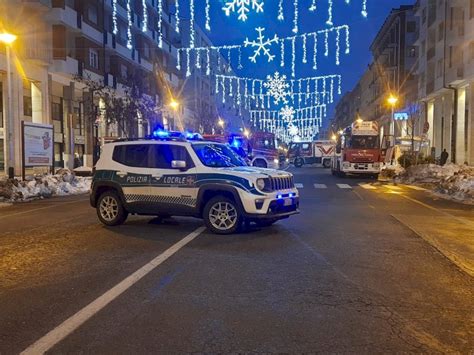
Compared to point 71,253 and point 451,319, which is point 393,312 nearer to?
point 451,319

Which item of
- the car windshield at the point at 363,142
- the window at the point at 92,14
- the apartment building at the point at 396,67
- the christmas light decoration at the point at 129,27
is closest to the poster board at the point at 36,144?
the window at the point at 92,14

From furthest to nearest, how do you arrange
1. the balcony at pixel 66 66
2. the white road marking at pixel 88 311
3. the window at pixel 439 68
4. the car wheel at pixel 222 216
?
the window at pixel 439 68, the balcony at pixel 66 66, the car wheel at pixel 222 216, the white road marking at pixel 88 311

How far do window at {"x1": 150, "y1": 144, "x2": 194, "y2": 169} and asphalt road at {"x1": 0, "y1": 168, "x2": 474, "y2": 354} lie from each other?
4.46ft

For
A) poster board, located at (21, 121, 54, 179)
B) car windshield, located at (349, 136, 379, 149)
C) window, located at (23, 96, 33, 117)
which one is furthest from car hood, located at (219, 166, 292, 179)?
window, located at (23, 96, 33, 117)

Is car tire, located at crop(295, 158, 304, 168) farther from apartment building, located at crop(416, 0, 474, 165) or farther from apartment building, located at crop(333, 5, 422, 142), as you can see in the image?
apartment building, located at crop(416, 0, 474, 165)

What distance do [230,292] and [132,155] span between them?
5.85 m

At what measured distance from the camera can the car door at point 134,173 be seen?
439 inches

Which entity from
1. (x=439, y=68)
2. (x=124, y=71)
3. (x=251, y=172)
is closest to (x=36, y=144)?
(x=251, y=172)

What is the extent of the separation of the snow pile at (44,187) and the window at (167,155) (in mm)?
9806

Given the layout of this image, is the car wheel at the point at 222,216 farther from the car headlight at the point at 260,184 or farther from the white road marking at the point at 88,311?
the white road marking at the point at 88,311

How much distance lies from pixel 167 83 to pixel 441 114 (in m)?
27.4

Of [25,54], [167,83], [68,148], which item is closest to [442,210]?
[25,54]

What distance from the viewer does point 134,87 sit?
41062 mm

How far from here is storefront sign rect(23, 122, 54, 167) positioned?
2280 centimetres
